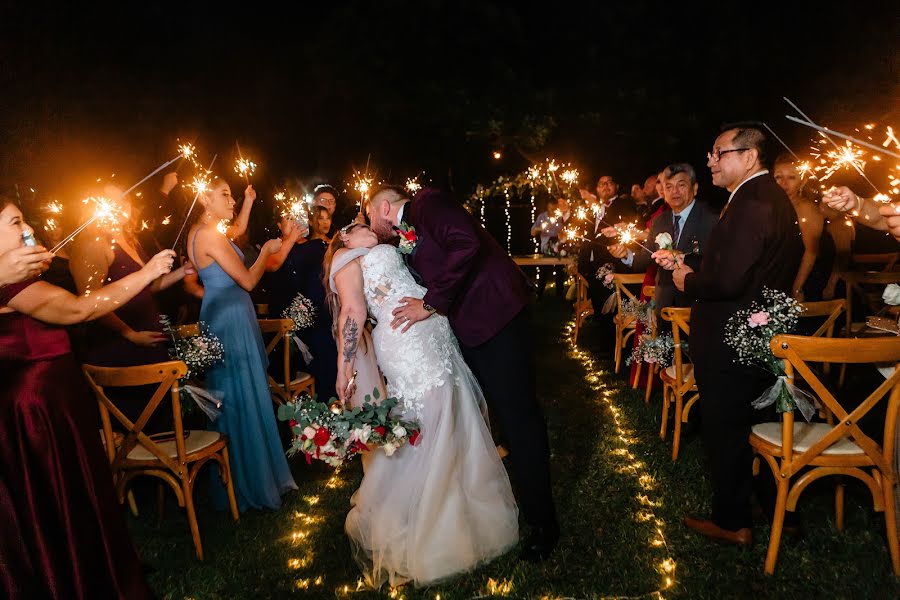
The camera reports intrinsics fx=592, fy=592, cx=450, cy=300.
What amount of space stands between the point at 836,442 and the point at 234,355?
353 centimetres

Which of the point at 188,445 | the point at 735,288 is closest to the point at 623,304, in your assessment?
the point at 735,288

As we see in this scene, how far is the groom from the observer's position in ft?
9.90

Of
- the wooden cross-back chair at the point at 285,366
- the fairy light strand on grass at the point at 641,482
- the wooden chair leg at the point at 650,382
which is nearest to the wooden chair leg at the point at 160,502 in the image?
the wooden cross-back chair at the point at 285,366

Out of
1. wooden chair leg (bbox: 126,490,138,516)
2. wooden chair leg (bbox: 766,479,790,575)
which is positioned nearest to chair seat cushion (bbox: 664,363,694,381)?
wooden chair leg (bbox: 766,479,790,575)

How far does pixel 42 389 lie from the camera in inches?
95.6

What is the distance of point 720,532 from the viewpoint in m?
3.21

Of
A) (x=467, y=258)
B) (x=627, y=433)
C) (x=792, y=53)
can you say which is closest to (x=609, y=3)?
(x=792, y=53)

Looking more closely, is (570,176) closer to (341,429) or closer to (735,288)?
(735,288)

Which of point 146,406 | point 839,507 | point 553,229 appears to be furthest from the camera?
point 553,229

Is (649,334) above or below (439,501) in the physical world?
above

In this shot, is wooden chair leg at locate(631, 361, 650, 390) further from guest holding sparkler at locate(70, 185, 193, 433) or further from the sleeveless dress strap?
guest holding sparkler at locate(70, 185, 193, 433)

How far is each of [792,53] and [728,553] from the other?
9360 mm

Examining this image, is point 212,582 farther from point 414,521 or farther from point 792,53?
point 792,53

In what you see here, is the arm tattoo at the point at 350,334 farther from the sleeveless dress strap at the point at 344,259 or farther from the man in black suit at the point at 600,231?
the man in black suit at the point at 600,231
